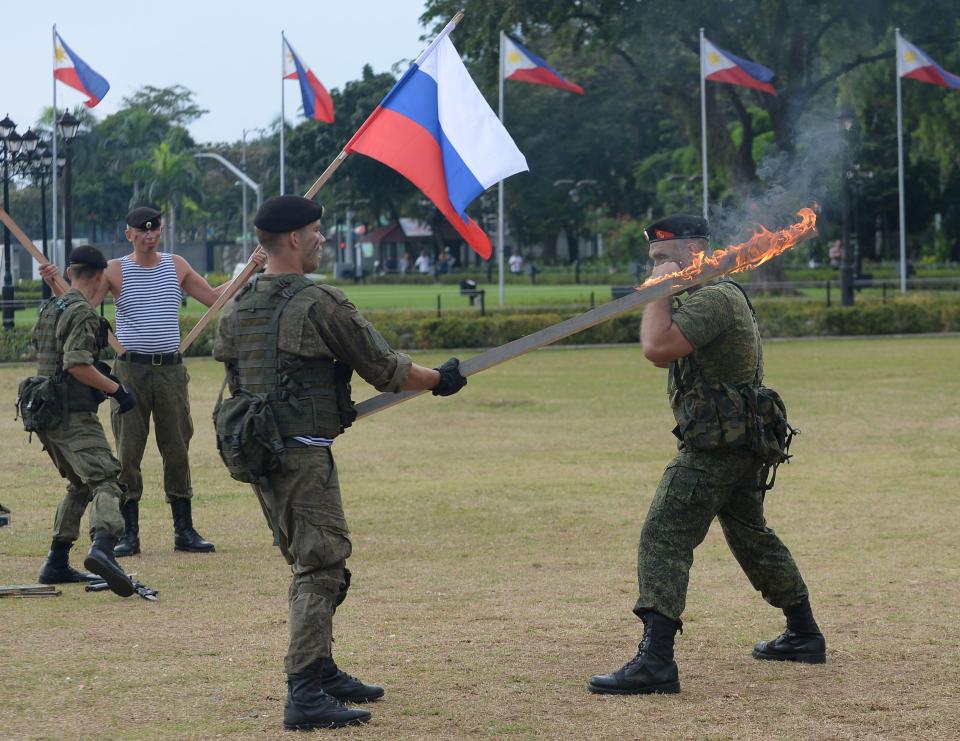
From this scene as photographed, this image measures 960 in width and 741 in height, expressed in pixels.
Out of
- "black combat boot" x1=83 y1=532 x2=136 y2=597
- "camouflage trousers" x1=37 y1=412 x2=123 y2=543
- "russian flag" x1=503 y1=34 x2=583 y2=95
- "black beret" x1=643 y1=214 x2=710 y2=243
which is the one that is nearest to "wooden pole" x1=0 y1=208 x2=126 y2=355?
"camouflage trousers" x1=37 y1=412 x2=123 y2=543

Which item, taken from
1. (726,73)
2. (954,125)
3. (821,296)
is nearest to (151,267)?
(726,73)

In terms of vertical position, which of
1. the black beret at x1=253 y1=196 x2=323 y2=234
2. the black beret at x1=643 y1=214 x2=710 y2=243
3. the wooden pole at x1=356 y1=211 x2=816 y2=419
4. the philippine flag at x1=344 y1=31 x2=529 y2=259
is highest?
the philippine flag at x1=344 y1=31 x2=529 y2=259

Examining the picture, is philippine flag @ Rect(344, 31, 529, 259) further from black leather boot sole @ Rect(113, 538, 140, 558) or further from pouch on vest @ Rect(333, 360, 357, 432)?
black leather boot sole @ Rect(113, 538, 140, 558)

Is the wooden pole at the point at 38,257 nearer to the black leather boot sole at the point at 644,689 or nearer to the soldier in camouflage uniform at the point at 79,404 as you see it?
the soldier in camouflage uniform at the point at 79,404

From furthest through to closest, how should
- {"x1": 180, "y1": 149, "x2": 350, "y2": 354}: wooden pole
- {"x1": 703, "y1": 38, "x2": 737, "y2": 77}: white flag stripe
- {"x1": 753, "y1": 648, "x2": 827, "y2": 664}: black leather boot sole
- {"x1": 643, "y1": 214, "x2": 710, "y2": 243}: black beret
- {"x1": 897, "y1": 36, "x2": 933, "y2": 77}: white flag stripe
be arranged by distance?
{"x1": 897, "y1": 36, "x2": 933, "y2": 77}: white flag stripe, {"x1": 703, "y1": 38, "x2": 737, "y2": 77}: white flag stripe, {"x1": 180, "y1": 149, "x2": 350, "y2": 354}: wooden pole, {"x1": 753, "y1": 648, "x2": 827, "y2": 664}: black leather boot sole, {"x1": 643, "y1": 214, "x2": 710, "y2": 243}: black beret

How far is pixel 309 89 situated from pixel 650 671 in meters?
30.7

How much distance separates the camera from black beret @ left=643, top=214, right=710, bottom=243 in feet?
18.3

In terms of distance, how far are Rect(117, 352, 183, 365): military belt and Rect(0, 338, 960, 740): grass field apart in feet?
3.82

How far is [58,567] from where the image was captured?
7766 millimetres

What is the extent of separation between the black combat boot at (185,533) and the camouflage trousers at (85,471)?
1096 millimetres

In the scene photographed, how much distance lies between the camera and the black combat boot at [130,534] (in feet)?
28.6

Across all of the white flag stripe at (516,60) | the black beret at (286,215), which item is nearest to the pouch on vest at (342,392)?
the black beret at (286,215)

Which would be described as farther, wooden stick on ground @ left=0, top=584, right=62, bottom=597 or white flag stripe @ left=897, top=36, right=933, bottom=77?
white flag stripe @ left=897, top=36, right=933, bottom=77

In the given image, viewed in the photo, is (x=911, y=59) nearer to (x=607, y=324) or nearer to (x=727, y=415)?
(x=607, y=324)
